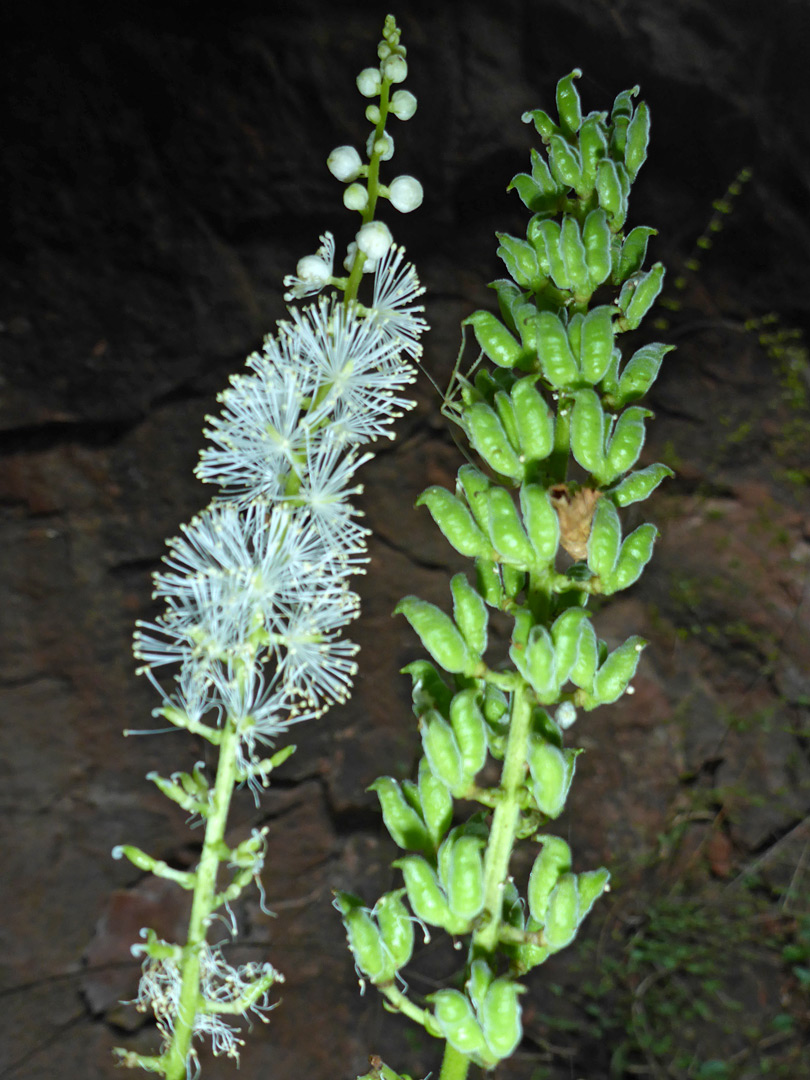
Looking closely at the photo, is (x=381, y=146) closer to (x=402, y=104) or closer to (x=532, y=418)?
(x=402, y=104)

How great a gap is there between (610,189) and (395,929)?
0.63m

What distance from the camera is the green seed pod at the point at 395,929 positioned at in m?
0.68

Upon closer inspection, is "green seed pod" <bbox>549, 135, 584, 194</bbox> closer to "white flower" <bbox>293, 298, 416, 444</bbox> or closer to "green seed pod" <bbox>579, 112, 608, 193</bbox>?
"green seed pod" <bbox>579, 112, 608, 193</bbox>

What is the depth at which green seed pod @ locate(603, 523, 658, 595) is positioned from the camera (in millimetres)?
679

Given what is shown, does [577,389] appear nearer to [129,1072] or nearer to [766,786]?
[129,1072]

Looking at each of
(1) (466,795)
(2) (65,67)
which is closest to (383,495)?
(2) (65,67)

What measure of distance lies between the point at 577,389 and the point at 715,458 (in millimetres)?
1722

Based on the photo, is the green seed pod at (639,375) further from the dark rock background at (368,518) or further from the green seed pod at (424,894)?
the dark rock background at (368,518)

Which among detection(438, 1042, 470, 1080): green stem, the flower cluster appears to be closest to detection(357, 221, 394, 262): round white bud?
the flower cluster

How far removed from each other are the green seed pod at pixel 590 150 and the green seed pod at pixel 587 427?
0.67 ft

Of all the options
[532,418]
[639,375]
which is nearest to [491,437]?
[532,418]

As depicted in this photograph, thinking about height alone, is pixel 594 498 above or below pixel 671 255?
below

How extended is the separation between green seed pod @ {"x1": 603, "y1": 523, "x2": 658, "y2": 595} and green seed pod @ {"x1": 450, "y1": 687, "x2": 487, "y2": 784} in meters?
0.14

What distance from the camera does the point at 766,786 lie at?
2.10 metres
